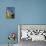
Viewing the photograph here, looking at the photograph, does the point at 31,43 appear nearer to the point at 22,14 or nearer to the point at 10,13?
the point at 22,14

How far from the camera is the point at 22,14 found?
3305 millimetres

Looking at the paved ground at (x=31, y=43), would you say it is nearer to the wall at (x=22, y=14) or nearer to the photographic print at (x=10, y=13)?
the wall at (x=22, y=14)

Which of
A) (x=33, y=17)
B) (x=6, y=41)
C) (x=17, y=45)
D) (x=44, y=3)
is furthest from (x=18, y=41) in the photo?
(x=44, y=3)

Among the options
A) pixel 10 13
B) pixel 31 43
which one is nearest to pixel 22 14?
pixel 10 13

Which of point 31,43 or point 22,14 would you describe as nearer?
point 31,43

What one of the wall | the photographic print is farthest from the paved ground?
the photographic print

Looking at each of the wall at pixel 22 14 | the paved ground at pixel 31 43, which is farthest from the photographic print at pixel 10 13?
the paved ground at pixel 31 43

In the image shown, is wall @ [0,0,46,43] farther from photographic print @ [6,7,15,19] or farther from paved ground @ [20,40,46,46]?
paved ground @ [20,40,46,46]

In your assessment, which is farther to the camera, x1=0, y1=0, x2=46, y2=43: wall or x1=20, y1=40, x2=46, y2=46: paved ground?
x1=0, y1=0, x2=46, y2=43: wall

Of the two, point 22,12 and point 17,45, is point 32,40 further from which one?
point 22,12

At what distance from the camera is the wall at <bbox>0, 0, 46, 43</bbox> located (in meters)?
3.27

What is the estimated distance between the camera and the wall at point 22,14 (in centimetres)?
327

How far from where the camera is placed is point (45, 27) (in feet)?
10.6

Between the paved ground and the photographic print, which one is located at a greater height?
the photographic print
